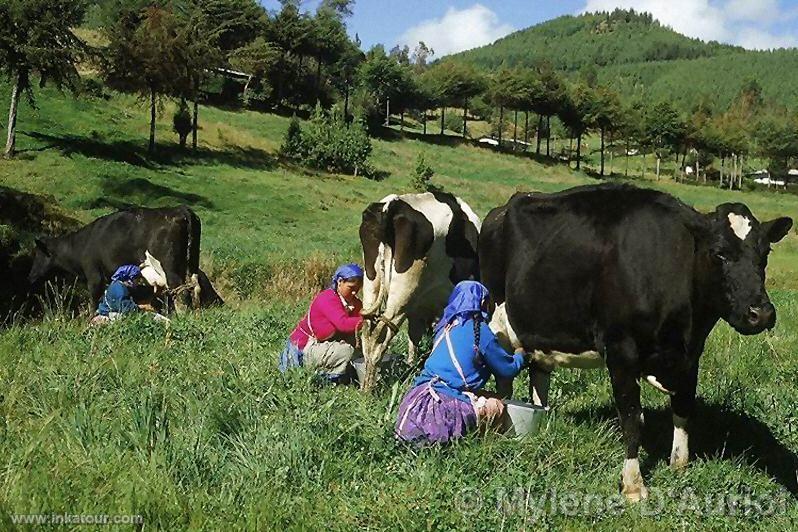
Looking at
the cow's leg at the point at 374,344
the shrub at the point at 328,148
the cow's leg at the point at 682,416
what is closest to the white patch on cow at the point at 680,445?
the cow's leg at the point at 682,416

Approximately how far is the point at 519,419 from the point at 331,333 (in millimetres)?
2331

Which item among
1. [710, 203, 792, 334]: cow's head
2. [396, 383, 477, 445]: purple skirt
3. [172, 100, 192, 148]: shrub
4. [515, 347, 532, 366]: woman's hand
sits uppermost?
[172, 100, 192, 148]: shrub

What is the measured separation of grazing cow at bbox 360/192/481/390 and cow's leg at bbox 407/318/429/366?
0.09m

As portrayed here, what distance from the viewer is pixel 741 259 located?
15.8 feet

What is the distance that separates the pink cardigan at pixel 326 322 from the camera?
7.17 metres

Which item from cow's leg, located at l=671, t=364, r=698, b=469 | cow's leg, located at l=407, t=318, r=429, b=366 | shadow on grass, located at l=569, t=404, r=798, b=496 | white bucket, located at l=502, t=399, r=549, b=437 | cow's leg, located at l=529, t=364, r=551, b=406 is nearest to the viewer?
white bucket, located at l=502, t=399, r=549, b=437

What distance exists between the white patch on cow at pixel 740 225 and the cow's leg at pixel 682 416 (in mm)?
1177

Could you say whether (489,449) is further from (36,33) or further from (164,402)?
(36,33)

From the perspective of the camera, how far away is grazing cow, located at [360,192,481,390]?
760 centimetres

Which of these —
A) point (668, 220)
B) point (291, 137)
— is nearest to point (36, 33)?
point (291, 137)

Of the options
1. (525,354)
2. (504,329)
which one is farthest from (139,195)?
(525,354)

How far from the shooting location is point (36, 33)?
28500 mm

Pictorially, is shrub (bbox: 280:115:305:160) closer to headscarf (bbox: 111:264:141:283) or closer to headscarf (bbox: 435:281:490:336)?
headscarf (bbox: 111:264:141:283)

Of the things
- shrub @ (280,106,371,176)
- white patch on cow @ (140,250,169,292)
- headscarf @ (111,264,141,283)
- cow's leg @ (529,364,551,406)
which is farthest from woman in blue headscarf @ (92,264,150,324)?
shrub @ (280,106,371,176)
